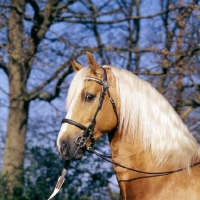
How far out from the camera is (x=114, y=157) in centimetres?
443

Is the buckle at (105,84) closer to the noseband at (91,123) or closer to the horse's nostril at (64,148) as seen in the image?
the noseband at (91,123)

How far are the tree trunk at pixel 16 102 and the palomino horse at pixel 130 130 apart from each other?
22.6 feet

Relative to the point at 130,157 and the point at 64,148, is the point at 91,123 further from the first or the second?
the point at 130,157

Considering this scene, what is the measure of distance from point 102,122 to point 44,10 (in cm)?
781

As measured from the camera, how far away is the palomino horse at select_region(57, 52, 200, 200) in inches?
165

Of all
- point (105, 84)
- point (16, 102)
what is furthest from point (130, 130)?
point (16, 102)

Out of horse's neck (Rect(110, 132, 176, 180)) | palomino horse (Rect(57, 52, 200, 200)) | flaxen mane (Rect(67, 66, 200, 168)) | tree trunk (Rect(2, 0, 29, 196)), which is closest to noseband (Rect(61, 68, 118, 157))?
palomino horse (Rect(57, 52, 200, 200))

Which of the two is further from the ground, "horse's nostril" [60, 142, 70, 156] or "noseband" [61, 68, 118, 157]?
"noseband" [61, 68, 118, 157]

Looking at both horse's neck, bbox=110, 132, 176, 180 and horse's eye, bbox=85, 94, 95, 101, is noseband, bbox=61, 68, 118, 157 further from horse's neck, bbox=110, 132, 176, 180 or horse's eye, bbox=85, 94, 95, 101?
horse's neck, bbox=110, 132, 176, 180

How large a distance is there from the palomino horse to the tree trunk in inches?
271

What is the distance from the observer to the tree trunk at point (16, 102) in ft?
37.1

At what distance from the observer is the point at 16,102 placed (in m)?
11.8

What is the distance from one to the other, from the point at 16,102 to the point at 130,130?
7.82 meters

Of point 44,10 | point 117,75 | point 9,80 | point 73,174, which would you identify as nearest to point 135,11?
point 44,10
